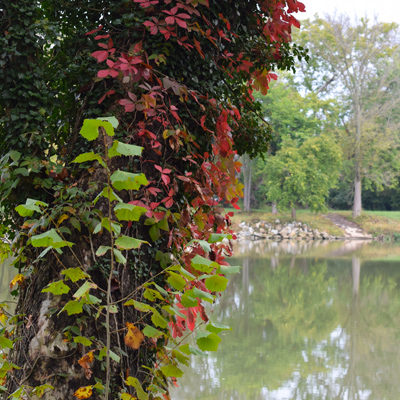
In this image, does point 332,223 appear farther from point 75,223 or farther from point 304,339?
point 75,223

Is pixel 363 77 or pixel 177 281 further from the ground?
pixel 363 77

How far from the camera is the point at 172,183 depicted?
2037 mm

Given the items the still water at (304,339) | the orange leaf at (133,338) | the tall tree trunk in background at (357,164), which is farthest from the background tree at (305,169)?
the orange leaf at (133,338)

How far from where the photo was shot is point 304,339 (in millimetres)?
6340

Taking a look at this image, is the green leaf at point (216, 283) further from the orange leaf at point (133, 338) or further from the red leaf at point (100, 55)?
the red leaf at point (100, 55)

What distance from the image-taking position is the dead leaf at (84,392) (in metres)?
1.56

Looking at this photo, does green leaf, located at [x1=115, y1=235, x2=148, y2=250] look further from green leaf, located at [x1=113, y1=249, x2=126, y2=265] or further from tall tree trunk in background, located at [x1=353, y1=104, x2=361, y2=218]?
tall tree trunk in background, located at [x1=353, y1=104, x2=361, y2=218]

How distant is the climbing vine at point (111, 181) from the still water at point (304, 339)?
2.85 meters

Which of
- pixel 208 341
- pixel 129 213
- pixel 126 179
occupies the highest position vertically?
pixel 126 179

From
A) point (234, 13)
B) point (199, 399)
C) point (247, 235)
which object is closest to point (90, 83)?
point (234, 13)

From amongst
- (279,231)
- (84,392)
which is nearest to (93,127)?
(84,392)

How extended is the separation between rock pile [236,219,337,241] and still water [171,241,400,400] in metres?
10.5

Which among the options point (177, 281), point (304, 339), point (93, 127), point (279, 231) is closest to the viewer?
point (93, 127)

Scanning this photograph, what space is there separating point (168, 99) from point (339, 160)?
Answer: 2304cm
